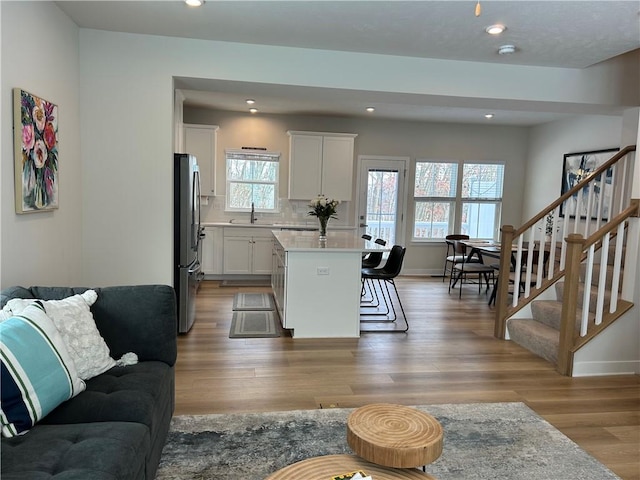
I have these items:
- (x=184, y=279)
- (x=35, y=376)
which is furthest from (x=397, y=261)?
(x=35, y=376)

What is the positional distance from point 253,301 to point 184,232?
177 centimetres

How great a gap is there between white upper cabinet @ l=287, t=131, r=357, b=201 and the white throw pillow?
5.18 metres

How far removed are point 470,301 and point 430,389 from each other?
3.14 meters

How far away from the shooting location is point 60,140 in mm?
3227

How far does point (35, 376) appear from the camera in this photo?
5.72 ft

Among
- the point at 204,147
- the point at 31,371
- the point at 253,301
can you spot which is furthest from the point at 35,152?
the point at 204,147

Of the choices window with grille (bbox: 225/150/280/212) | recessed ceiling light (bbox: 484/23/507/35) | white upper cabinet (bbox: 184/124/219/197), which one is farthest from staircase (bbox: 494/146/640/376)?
white upper cabinet (bbox: 184/124/219/197)

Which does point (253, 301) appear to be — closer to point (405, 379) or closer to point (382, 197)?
point (405, 379)

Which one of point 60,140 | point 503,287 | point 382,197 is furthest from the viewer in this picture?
point 382,197

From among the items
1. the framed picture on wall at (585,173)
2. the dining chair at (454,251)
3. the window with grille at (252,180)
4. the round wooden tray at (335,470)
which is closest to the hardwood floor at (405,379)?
the round wooden tray at (335,470)

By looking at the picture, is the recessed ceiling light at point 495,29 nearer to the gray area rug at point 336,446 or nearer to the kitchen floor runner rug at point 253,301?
the gray area rug at point 336,446

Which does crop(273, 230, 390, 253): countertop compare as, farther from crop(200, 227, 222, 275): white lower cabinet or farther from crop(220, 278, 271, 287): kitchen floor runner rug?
crop(200, 227, 222, 275): white lower cabinet

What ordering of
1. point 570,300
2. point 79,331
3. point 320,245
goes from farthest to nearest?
point 320,245
point 570,300
point 79,331

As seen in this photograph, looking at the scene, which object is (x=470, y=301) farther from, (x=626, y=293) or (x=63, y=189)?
(x=63, y=189)
